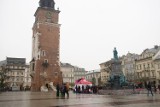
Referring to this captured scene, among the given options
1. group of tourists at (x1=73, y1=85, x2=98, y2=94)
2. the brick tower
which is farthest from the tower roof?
group of tourists at (x1=73, y1=85, x2=98, y2=94)

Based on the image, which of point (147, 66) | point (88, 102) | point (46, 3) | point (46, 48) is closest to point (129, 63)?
point (147, 66)

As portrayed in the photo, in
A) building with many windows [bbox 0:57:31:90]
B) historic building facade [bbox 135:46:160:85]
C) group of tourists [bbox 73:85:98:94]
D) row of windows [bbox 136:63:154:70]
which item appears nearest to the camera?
group of tourists [bbox 73:85:98:94]

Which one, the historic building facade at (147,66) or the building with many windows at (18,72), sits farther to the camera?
the building with many windows at (18,72)

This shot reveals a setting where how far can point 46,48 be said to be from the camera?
178 ft

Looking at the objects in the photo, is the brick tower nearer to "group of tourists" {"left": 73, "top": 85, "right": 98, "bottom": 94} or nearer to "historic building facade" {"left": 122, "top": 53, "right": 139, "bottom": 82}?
"group of tourists" {"left": 73, "top": 85, "right": 98, "bottom": 94}

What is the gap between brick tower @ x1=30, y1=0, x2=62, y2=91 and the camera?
52.1 metres

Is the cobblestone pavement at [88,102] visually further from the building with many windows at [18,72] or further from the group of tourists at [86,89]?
the building with many windows at [18,72]

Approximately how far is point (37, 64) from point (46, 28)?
33.7 feet

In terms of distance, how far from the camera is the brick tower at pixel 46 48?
5209 centimetres

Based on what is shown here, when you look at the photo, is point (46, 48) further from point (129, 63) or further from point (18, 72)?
point (18, 72)

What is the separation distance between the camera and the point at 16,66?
93.4 m

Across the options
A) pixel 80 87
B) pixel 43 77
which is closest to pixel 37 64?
pixel 43 77

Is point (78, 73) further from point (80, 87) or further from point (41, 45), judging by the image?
point (80, 87)


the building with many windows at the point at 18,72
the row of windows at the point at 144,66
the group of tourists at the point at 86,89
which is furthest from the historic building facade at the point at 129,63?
the building with many windows at the point at 18,72
